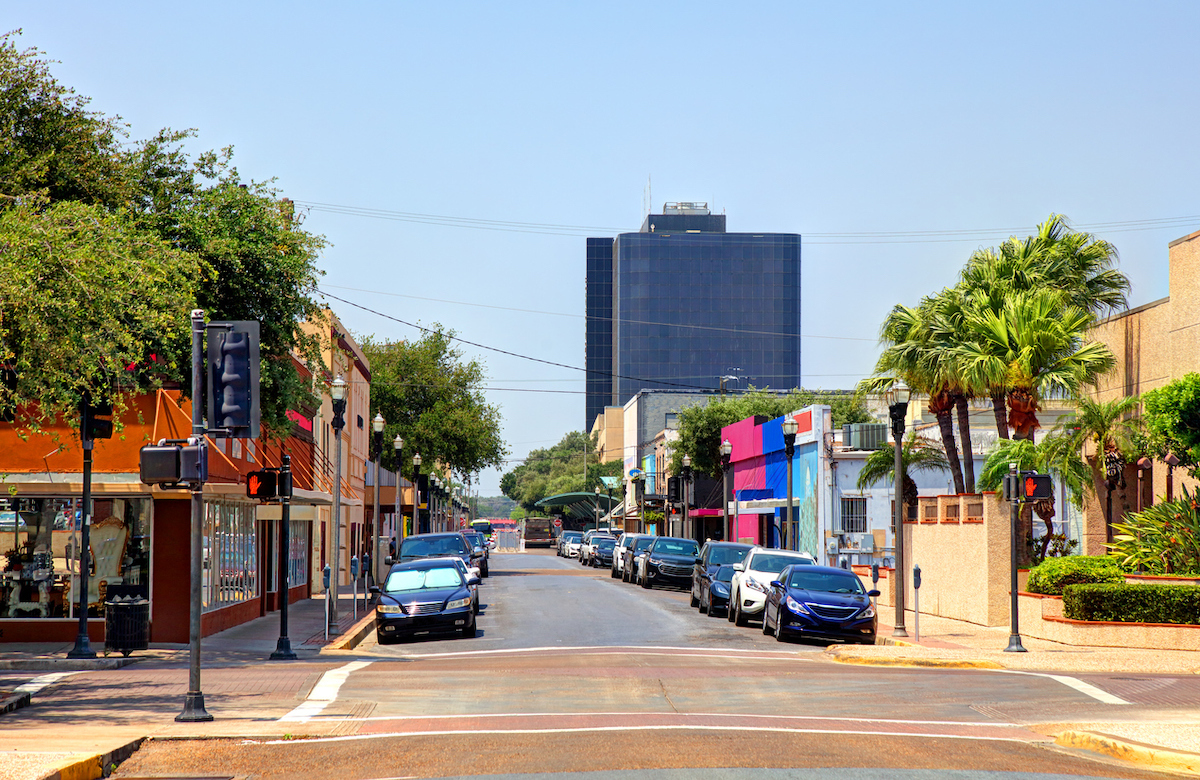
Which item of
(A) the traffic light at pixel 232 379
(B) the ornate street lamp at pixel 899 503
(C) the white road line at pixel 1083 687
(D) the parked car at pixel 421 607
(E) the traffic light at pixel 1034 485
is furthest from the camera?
(B) the ornate street lamp at pixel 899 503

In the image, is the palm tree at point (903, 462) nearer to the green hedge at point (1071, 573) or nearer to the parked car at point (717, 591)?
the parked car at point (717, 591)

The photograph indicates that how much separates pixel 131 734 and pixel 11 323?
17.8 ft

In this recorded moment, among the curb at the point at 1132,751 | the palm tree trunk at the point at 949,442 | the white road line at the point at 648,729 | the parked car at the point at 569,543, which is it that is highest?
the palm tree trunk at the point at 949,442

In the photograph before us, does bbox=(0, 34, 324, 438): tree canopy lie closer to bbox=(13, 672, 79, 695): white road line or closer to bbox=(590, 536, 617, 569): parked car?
bbox=(13, 672, 79, 695): white road line

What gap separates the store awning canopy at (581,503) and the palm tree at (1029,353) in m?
97.2

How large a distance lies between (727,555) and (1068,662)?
1286cm

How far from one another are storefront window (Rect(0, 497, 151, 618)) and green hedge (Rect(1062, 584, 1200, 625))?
16730mm

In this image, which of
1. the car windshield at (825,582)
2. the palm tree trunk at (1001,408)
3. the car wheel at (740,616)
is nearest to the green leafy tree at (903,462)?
the palm tree trunk at (1001,408)

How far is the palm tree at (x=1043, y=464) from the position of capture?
26312 mm

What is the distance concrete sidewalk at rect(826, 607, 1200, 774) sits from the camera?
37.6 feet

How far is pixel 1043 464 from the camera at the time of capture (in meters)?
26.7

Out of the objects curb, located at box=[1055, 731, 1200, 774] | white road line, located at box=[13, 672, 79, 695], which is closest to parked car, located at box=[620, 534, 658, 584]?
white road line, located at box=[13, 672, 79, 695]

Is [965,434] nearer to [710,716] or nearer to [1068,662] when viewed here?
[1068,662]

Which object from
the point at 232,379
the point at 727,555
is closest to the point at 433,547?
the point at 727,555
